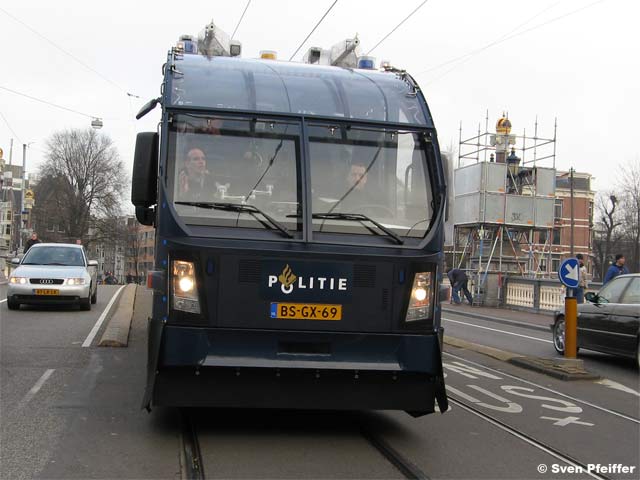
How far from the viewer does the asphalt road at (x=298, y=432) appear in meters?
5.37

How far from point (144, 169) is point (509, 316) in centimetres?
1925

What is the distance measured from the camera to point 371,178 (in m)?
6.27

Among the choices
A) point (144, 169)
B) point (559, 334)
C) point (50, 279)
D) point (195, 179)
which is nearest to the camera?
point (195, 179)

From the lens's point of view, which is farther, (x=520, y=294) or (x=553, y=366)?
(x=520, y=294)

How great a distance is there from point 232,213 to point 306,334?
1126 mm

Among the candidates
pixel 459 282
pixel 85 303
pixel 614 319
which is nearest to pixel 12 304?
pixel 85 303

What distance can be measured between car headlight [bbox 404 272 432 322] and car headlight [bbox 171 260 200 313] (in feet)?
5.53

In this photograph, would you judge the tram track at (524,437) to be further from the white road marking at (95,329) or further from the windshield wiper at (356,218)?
the white road marking at (95,329)

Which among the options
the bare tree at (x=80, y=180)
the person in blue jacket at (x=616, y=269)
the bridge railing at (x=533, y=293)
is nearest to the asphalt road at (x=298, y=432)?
the person in blue jacket at (x=616, y=269)

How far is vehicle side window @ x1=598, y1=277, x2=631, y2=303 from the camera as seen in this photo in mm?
11891

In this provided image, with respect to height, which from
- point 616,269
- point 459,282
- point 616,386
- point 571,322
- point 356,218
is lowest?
point 616,386

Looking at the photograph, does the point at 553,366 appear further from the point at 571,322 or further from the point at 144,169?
the point at 144,169

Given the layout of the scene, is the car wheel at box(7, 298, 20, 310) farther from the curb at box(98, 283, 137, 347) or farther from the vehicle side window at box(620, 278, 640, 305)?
the vehicle side window at box(620, 278, 640, 305)

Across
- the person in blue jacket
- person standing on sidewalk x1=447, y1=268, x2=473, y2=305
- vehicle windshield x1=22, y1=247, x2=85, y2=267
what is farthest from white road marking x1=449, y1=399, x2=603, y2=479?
person standing on sidewalk x1=447, y1=268, x2=473, y2=305
